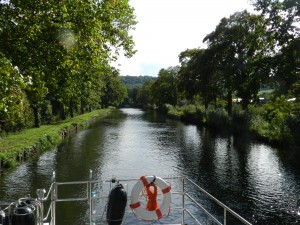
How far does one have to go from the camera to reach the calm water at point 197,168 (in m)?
15.1

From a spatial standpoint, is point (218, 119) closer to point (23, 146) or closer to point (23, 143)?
point (23, 143)

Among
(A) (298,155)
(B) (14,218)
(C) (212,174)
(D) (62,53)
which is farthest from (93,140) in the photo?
(B) (14,218)

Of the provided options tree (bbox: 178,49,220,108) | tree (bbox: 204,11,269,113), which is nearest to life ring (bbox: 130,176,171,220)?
tree (bbox: 204,11,269,113)

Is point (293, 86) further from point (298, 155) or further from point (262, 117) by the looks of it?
point (262, 117)

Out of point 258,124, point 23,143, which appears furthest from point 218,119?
point 23,143

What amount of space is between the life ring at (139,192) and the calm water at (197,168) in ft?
16.7

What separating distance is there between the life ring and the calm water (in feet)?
16.7

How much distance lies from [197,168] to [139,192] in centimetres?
1358

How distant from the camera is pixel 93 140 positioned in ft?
110

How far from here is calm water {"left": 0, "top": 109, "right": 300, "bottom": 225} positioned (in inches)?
594

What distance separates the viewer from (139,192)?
861 centimetres

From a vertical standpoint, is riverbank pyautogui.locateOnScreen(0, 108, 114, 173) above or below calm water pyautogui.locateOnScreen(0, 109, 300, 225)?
above

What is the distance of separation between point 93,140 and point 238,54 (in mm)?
21623

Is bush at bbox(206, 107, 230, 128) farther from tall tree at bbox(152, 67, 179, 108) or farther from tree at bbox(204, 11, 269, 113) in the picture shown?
tall tree at bbox(152, 67, 179, 108)
